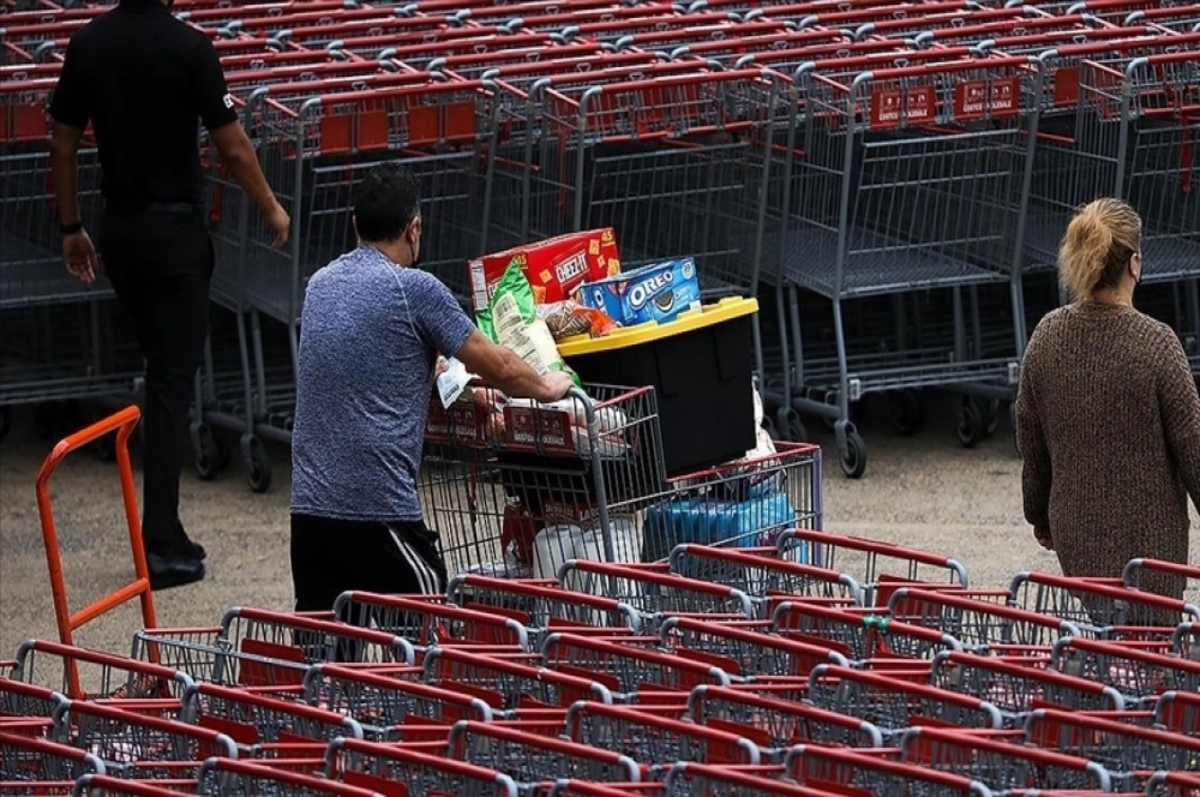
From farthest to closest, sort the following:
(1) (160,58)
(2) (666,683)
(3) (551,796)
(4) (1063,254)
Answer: (1) (160,58) < (4) (1063,254) < (2) (666,683) < (3) (551,796)

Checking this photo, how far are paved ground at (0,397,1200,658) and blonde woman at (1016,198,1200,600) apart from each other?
246 cm

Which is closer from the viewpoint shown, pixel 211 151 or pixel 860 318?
pixel 211 151

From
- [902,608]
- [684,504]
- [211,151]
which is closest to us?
[902,608]

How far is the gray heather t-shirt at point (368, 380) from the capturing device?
6.60m

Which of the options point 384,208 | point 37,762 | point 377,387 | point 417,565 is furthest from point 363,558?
point 37,762

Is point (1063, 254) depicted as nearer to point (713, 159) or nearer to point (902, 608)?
point (902, 608)

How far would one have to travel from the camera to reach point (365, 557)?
673 centimetres

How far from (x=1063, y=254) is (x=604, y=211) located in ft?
14.7

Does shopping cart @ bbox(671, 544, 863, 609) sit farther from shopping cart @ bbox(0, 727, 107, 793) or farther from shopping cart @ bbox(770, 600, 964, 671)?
shopping cart @ bbox(0, 727, 107, 793)

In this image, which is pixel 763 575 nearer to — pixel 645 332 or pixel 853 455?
pixel 645 332

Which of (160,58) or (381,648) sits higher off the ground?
(160,58)

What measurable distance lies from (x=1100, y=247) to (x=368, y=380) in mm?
1839

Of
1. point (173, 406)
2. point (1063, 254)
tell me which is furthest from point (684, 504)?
point (173, 406)

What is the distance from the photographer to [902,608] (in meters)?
5.70
